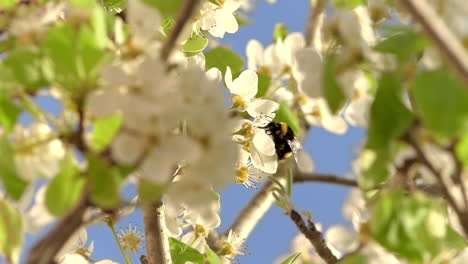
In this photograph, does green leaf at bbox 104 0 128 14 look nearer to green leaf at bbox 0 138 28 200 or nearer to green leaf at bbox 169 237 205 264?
green leaf at bbox 169 237 205 264

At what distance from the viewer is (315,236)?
0.97 metres

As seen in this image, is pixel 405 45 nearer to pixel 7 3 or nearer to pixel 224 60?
pixel 7 3

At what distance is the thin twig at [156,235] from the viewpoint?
2.83 feet

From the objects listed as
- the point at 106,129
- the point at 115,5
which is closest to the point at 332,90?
the point at 106,129

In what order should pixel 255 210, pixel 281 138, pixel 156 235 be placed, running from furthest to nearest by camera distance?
pixel 255 210
pixel 281 138
pixel 156 235

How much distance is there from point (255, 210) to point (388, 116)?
1103 millimetres

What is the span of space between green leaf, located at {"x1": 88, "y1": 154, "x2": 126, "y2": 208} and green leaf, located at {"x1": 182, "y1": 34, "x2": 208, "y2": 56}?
21.1 inches

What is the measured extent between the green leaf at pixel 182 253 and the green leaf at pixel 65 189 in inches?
18.2

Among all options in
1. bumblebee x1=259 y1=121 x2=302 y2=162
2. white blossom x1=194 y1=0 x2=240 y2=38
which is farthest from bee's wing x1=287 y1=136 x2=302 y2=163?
white blossom x1=194 y1=0 x2=240 y2=38

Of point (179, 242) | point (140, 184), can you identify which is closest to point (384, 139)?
point (140, 184)

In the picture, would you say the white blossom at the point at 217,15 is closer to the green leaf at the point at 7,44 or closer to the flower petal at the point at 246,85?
the flower petal at the point at 246,85

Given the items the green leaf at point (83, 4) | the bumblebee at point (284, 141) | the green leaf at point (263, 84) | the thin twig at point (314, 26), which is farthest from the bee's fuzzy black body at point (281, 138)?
the green leaf at point (83, 4)

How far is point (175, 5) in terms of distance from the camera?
487mm

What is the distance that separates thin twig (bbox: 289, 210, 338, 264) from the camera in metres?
0.93
